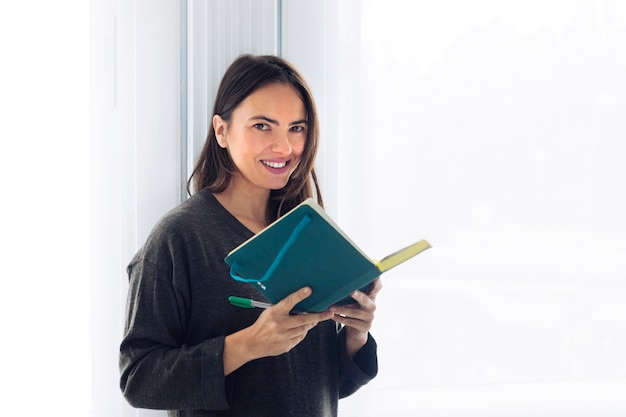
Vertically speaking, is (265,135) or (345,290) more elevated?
(265,135)

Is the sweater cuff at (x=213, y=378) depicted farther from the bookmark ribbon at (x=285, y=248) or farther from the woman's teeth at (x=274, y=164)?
the woman's teeth at (x=274, y=164)

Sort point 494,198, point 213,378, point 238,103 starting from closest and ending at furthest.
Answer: point 213,378
point 238,103
point 494,198

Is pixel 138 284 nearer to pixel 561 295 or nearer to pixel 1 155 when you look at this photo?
pixel 1 155

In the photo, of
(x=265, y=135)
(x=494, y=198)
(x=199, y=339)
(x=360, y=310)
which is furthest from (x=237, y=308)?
(x=494, y=198)

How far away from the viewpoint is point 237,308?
4.12 ft

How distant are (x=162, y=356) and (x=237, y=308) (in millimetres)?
159

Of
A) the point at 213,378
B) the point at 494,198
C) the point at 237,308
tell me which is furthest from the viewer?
the point at 494,198

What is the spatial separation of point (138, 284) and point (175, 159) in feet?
1.23

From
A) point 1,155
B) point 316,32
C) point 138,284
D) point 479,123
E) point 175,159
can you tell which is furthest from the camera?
point 479,123

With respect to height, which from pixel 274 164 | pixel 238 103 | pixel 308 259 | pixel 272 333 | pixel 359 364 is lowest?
pixel 359 364

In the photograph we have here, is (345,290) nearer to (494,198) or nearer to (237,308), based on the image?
(237,308)

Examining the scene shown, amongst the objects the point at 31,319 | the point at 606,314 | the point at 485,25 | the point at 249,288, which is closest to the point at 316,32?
the point at 485,25

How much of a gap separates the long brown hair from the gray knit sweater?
94 millimetres

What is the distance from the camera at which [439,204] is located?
5.98 feet
